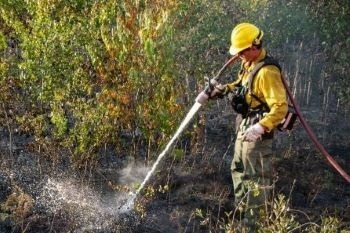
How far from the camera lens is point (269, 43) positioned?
281 inches

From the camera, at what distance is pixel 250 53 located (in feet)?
14.9

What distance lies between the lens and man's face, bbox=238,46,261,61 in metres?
4.51

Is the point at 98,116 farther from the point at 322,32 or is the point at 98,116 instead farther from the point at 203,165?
the point at 322,32

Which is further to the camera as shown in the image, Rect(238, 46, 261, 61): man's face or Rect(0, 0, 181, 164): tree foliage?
Rect(0, 0, 181, 164): tree foliage

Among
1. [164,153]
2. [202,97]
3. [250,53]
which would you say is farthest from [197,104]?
[250,53]

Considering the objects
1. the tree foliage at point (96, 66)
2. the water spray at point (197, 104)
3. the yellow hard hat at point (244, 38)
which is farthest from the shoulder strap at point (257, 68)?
the tree foliage at point (96, 66)

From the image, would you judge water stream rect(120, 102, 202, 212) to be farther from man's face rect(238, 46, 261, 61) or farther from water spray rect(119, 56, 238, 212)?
man's face rect(238, 46, 261, 61)

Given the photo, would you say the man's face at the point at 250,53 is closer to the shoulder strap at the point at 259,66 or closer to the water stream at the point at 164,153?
the shoulder strap at the point at 259,66

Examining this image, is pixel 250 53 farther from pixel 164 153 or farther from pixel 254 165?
pixel 164 153

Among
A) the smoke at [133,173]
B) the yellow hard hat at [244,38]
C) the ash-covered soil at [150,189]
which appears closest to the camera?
the yellow hard hat at [244,38]

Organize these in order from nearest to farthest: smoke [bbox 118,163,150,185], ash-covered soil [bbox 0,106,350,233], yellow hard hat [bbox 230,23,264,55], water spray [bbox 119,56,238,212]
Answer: yellow hard hat [bbox 230,23,264,55] → water spray [bbox 119,56,238,212] → ash-covered soil [bbox 0,106,350,233] → smoke [bbox 118,163,150,185]

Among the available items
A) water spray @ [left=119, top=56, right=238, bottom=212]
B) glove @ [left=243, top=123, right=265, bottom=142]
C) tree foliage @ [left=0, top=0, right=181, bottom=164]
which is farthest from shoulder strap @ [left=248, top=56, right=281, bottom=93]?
tree foliage @ [left=0, top=0, right=181, bottom=164]

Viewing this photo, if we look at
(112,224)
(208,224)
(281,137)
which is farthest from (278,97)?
(281,137)

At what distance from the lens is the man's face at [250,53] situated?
451 cm
